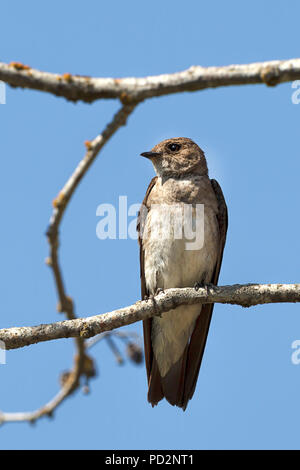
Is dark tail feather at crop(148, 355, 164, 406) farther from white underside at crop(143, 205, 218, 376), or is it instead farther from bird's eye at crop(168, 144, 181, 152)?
bird's eye at crop(168, 144, 181, 152)

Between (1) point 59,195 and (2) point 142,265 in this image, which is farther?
(2) point 142,265

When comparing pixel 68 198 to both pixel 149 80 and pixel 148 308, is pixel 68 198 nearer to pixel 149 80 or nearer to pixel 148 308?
pixel 149 80

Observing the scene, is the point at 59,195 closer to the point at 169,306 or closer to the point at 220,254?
the point at 169,306

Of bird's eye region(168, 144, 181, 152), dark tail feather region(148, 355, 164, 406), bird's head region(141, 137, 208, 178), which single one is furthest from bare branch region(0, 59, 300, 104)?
dark tail feather region(148, 355, 164, 406)

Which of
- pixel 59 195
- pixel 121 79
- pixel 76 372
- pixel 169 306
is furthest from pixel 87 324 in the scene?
pixel 121 79

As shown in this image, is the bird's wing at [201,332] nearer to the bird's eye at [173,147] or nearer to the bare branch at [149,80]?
the bird's eye at [173,147]

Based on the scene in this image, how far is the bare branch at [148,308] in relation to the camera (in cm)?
635

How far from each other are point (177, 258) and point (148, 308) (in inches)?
70.1

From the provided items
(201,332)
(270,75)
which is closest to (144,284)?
(201,332)

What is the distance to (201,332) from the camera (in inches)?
377

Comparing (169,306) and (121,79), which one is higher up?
(121,79)

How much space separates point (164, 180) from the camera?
9.57m

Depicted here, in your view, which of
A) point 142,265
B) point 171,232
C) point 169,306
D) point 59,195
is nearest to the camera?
point 59,195

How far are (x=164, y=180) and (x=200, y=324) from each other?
6.72ft
